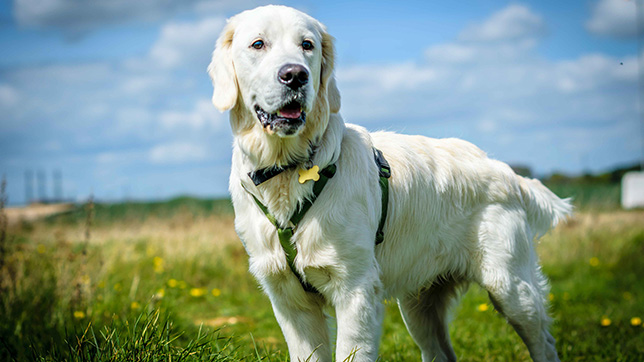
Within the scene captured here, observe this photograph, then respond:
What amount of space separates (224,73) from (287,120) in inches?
22.3

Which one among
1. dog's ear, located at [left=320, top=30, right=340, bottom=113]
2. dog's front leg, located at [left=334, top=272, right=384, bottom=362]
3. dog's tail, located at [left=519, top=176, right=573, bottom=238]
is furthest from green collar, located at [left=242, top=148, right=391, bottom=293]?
dog's tail, located at [left=519, top=176, right=573, bottom=238]

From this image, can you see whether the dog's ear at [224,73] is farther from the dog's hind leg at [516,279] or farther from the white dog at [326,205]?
the dog's hind leg at [516,279]

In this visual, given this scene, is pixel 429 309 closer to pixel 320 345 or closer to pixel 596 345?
pixel 320 345

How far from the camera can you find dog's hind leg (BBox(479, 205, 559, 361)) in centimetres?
375

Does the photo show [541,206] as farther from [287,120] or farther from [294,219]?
[287,120]

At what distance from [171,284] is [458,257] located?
15.9 feet

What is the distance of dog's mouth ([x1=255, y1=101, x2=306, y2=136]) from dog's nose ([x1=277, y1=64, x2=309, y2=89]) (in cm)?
11

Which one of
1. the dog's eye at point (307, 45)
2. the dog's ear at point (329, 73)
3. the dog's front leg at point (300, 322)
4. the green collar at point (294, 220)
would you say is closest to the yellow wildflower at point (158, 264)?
the dog's front leg at point (300, 322)

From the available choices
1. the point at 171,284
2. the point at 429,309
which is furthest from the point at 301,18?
the point at 171,284

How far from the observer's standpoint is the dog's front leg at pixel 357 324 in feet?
9.81

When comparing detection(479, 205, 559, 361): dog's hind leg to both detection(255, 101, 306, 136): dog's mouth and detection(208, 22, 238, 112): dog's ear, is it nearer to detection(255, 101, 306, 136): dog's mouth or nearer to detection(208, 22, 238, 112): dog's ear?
detection(255, 101, 306, 136): dog's mouth

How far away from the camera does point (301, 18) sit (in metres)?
3.03

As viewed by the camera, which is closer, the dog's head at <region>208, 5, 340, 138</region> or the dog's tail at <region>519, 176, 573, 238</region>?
the dog's head at <region>208, 5, 340, 138</region>

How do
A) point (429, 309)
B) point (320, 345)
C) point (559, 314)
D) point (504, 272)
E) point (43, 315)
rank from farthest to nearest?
point (559, 314) < point (43, 315) < point (429, 309) < point (504, 272) < point (320, 345)
